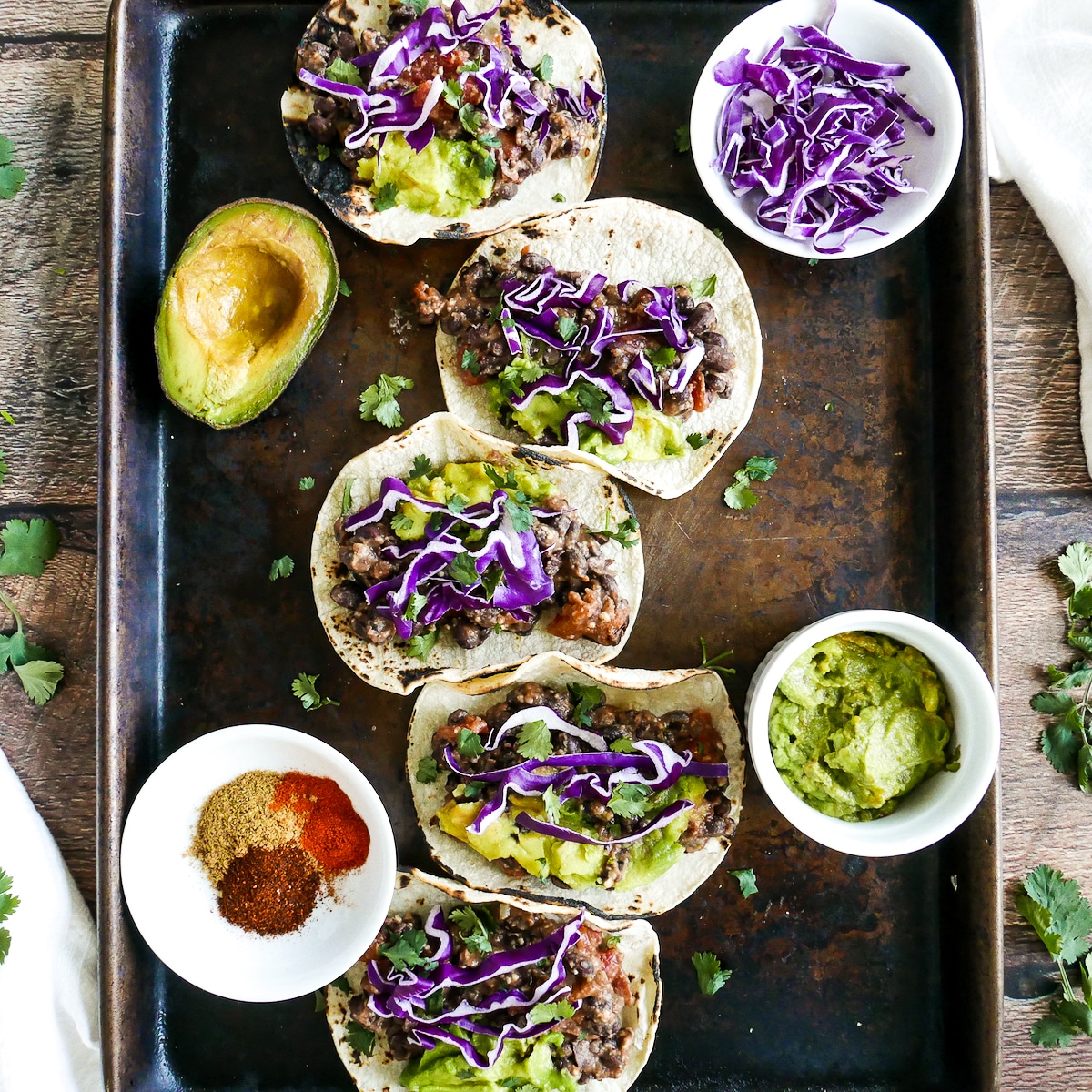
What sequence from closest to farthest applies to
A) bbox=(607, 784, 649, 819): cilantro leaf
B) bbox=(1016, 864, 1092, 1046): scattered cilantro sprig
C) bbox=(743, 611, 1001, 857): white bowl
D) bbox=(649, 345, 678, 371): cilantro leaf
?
bbox=(743, 611, 1001, 857): white bowl
bbox=(607, 784, 649, 819): cilantro leaf
bbox=(649, 345, 678, 371): cilantro leaf
bbox=(1016, 864, 1092, 1046): scattered cilantro sprig

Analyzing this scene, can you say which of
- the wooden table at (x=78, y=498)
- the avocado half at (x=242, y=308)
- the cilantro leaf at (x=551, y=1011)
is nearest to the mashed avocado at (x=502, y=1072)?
the cilantro leaf at (x=551, y=1011)

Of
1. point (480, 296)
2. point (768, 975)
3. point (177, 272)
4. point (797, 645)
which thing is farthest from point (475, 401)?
point (768, 975)

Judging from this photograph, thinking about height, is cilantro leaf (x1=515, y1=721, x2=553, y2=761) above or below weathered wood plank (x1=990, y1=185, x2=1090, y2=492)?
below

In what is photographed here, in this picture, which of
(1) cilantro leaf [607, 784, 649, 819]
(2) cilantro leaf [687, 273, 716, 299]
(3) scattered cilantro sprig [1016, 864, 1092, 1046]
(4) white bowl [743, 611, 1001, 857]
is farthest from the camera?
(3) scattered cilantro sprig [1016, 864, 1092, 1046]

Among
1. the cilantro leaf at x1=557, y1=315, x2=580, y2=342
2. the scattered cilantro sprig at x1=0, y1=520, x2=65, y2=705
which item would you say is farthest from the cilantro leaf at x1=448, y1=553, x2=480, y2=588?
the scattered cilantro sprig at x1=0, y1=520, x2=65, y2=705

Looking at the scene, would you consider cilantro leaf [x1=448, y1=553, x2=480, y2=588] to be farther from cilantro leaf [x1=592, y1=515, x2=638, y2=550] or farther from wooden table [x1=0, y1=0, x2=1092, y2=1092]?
wooden table [x1=0, y1=0, x2=1092, y2=1092]

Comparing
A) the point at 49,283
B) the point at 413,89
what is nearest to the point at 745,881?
the point at 413,89

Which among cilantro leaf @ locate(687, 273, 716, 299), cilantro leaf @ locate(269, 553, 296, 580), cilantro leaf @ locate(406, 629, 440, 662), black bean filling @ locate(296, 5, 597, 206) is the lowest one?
cilantro leaf @ locate(406, 629, 440, 662)
